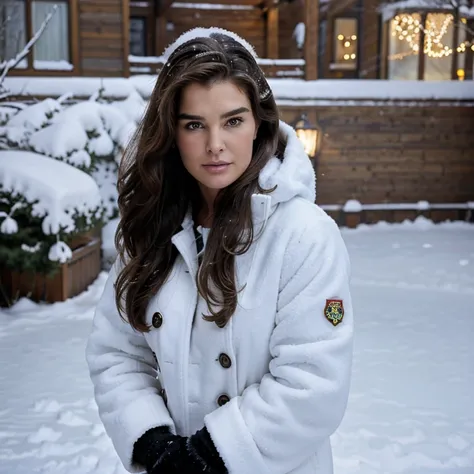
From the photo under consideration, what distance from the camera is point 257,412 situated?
1.52 m

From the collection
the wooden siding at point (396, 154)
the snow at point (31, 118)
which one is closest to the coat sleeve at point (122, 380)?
the snow at point (31, 118)

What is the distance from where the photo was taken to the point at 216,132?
1.61 metres

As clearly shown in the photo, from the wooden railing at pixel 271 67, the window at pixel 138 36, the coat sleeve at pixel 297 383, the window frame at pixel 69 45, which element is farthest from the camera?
the window at pixel 138 36

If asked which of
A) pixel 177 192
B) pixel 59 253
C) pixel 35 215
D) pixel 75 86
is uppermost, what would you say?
pixel 75 86

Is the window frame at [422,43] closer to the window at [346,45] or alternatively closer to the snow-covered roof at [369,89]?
the snow-covered roof at [369,89]

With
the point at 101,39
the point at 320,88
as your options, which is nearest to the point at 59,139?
the point at 101,39

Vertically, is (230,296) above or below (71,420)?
above

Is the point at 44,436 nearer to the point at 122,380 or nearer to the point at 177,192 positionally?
the point at 122,380

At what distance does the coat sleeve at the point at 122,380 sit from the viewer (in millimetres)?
1703

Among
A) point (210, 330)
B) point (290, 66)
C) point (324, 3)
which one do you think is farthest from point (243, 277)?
point (324, 3)

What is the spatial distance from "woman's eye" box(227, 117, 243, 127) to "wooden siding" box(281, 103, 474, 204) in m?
13.5

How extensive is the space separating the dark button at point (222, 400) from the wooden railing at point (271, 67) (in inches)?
525

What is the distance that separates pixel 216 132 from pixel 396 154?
14707 millimetres

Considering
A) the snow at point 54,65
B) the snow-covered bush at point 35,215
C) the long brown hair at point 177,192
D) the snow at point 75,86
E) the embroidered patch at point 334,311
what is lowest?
the snow-covered bush at point 35,215
